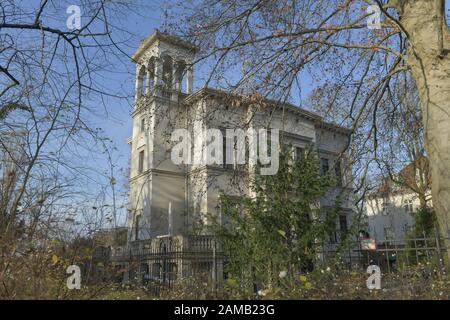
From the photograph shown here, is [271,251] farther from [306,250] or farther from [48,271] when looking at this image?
[48,271]

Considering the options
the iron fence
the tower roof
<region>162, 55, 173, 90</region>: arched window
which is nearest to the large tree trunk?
the iron fence

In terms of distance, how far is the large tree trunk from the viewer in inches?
243

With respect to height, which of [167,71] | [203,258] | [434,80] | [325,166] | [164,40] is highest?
[164,40]

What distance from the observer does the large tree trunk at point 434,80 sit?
20.2 ft

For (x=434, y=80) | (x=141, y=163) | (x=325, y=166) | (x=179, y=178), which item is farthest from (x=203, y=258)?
(x=141, y=163)

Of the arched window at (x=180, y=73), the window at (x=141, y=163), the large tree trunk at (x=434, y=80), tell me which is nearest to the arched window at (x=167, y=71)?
the arched window at (x=180, y=73)

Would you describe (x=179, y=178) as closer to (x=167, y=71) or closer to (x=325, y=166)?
(x=325, y=166)

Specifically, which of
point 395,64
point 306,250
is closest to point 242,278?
point 306,250

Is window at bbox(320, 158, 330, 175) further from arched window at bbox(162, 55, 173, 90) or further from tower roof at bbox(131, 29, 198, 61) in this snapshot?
tower roof at bbox(131, 29, 198, 61)

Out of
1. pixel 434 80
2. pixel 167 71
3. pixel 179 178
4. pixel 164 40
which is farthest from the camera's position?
pixel 179 178

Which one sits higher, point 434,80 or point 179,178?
point 179,178

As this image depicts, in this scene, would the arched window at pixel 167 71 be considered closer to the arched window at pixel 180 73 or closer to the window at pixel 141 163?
the arched window at pixel 180 73

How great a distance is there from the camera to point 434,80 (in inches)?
263
